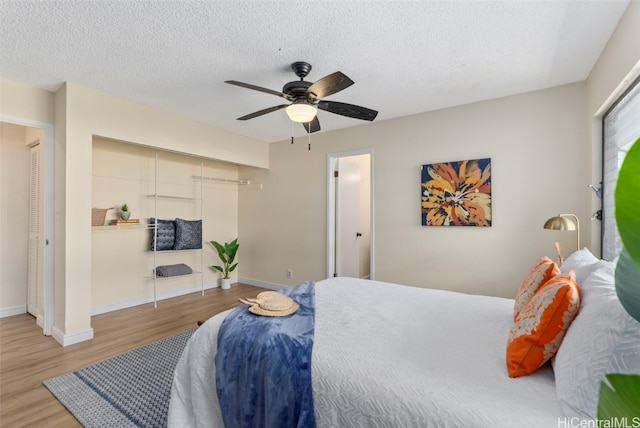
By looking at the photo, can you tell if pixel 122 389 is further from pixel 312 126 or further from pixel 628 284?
pixel 628 284

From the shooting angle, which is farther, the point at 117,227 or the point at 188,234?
the point at 188,234

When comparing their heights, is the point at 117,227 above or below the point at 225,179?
below

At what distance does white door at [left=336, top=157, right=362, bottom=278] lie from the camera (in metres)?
4.58

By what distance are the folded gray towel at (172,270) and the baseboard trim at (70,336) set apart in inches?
46.9

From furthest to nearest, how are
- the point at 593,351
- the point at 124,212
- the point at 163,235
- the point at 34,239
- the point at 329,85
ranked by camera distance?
1. the point at 163,235
2. the point at 124,212
3. the point at 34,239
4. the point at 329,85
5. the point at 593,351

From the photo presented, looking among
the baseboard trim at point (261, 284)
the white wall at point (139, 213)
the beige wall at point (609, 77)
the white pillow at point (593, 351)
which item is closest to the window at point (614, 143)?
the beige wall at point (609, 77)

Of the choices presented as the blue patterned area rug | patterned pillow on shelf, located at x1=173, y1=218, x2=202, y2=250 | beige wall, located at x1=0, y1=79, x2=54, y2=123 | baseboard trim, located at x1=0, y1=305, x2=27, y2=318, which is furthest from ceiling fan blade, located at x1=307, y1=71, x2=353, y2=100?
baseboard trim, located at x1=0, y1=305, x2=27, y2=318

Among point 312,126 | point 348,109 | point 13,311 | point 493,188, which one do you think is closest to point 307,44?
point 348,109

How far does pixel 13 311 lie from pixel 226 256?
2.65 meters

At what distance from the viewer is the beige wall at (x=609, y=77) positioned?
1773 millimetres

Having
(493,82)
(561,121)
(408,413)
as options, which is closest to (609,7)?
(493,82)

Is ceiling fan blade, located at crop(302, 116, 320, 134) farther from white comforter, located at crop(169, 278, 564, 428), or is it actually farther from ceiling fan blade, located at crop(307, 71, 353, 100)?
white comforter, located at crop(169, 278, 564, 428)

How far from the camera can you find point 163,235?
14.2ft

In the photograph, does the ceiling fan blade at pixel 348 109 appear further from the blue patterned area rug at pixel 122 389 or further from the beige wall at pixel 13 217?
the beige wall at pixel 13 217
